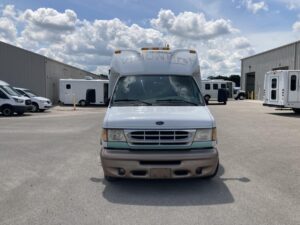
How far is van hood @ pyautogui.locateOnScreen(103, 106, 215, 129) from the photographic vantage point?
581cm

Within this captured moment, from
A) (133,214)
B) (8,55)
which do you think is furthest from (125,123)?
(8,55)

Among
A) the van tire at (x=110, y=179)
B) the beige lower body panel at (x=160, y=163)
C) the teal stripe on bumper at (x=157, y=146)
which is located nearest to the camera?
the beige lower body panel at (x=160, y=163)

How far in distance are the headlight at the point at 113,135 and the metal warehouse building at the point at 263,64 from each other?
36849mm

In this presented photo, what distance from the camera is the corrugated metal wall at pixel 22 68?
33.6 metres

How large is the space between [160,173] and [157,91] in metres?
1.97

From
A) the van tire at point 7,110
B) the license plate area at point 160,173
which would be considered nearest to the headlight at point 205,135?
the license plate area at point 160,173

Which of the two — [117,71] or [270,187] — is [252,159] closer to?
[270,187]

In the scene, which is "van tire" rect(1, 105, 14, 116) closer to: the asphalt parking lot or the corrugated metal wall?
the corrugated metal wall

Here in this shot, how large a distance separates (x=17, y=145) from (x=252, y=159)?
6710 mm

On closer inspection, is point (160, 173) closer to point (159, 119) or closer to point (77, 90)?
point (159, 119)

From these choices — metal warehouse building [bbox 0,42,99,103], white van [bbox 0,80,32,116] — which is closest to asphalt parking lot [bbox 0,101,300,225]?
white van [bbox 0,80,32,116]

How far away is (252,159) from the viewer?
884 cm

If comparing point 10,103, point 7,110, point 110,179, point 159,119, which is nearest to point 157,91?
point 159,119

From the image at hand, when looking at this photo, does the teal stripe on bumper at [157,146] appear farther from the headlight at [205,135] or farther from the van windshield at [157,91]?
the van windshield at [157,91]
